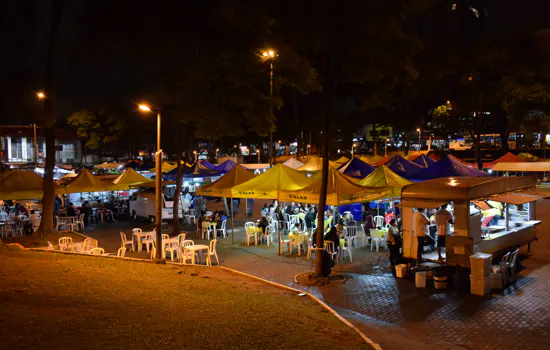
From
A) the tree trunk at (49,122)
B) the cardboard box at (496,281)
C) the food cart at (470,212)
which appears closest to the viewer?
the cardboard box at (496,281)

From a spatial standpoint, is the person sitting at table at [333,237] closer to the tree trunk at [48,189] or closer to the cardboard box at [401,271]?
the cardboard box at [401,271]

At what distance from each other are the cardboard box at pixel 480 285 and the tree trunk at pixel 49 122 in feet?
49.6

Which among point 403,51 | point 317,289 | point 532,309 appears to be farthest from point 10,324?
point 403,51

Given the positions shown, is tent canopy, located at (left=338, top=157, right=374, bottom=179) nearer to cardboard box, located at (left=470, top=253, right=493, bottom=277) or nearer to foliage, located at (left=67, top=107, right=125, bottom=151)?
cardboard box, located at (left=470, top=253, right=493, bottom=277)

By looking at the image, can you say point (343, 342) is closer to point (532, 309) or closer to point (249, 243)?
point (532, 309)

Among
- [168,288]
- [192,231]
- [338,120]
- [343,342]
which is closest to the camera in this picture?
[343,342]

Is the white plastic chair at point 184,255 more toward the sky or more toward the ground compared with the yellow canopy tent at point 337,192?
more toward the ground

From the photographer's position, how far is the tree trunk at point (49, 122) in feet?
53.6

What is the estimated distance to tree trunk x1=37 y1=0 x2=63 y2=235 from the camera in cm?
1633

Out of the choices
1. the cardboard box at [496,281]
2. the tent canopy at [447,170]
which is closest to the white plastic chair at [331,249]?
the cardboard box at [496,281]

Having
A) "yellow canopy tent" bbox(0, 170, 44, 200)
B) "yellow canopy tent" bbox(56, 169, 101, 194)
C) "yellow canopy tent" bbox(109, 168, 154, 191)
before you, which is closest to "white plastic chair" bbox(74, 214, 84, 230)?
"yellow canopy tent" bbox(56, 169, 101, 194)

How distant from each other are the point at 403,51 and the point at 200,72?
23.4 feet

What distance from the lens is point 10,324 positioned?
5637mm

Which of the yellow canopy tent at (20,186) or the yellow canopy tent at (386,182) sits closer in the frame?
the yellow canopy tent at (386,182)
